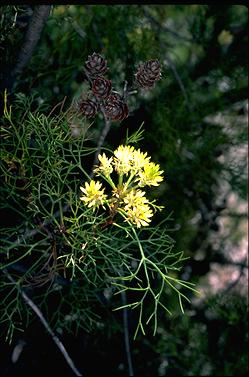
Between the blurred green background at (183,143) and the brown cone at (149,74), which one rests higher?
the brown cone at (149,74)

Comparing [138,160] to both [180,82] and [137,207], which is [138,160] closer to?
[137,207]

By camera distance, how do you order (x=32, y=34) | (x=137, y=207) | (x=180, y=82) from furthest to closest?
(x=180, y=82)
(x=32, y=34)
(x=137, y=207)

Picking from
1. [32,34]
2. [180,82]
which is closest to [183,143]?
[180,82]

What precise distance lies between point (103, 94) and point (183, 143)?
69 centimetres

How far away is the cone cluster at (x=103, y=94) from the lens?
1.91 feet

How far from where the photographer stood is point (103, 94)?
0.59 meters

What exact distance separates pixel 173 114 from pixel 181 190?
20cm

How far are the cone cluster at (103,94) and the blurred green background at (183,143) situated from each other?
55 centimetres

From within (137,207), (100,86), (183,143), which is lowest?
(183,143)

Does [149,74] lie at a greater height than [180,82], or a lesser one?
greater

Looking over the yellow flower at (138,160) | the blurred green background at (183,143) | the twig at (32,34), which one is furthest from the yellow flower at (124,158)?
the blurred green background at (183,143)

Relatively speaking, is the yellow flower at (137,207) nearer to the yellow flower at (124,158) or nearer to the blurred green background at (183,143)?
the yellow flower at (124,158)

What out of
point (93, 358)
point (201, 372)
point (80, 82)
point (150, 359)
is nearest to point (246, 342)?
point (201, 372)

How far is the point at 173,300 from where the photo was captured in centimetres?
129
